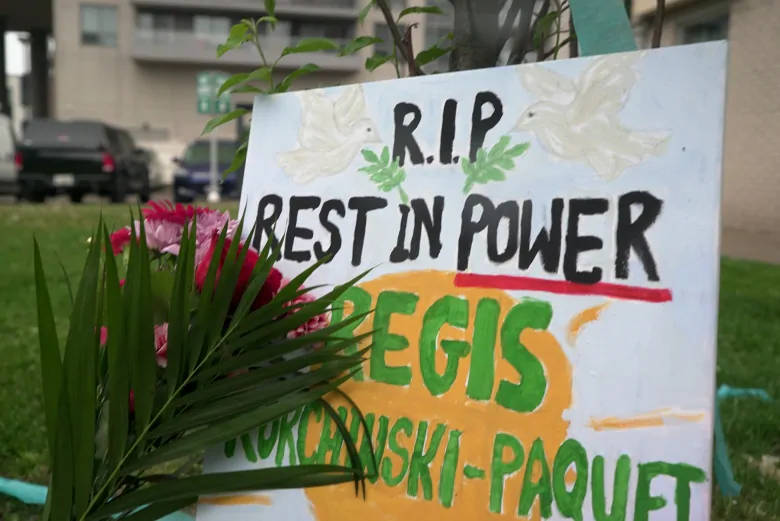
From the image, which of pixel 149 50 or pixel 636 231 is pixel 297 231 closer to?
pixel 636 231

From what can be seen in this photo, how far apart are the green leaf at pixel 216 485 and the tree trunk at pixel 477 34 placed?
79 cm

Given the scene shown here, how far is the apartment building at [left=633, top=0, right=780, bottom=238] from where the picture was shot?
5523 mm

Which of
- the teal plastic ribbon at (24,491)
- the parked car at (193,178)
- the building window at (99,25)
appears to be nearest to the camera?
the teal plastic ribbon at (24,491)

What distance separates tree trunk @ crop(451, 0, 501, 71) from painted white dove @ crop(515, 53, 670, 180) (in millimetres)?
385

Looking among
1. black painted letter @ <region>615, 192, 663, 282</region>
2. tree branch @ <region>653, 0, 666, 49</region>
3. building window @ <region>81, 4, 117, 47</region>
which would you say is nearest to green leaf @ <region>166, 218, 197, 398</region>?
black painted letter @ <region>615, 192, 663, 282</region>

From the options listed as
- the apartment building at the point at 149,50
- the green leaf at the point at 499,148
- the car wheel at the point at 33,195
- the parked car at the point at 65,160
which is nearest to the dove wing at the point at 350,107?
the green leaf at the point at 499,148

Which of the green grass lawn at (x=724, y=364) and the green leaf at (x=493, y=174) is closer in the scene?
the green leaf at (x=493, y=174)

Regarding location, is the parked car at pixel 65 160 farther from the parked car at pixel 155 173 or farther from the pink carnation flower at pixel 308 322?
the pink carnation flower at pixel 308 322

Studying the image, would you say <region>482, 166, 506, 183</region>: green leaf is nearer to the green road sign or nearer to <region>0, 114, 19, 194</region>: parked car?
the green road sign

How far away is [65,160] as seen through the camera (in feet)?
33.1

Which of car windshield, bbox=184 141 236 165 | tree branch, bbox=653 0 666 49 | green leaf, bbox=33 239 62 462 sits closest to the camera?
green leaf, bbox=33 239 62 462

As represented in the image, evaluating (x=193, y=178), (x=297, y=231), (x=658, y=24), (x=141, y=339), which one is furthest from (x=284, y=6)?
(x=141, y=339)

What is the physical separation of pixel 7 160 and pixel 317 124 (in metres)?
10.9

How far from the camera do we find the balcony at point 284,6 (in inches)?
843
